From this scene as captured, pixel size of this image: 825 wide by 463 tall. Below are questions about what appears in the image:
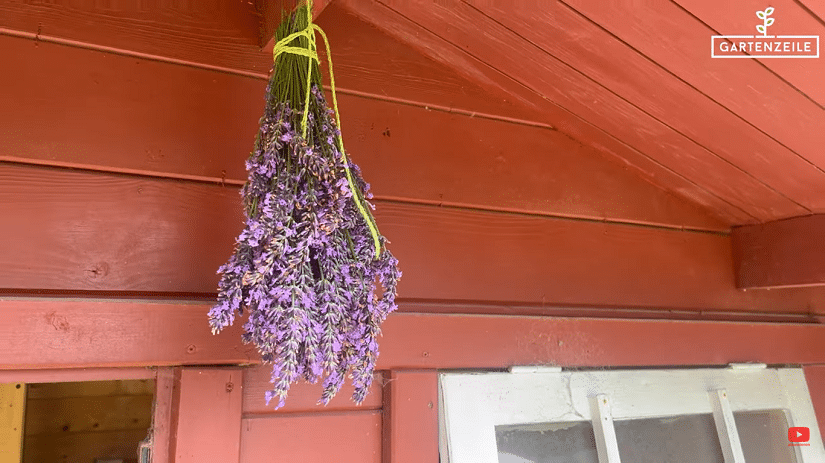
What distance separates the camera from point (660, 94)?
1.34m

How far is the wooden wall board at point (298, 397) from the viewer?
49.0 inches

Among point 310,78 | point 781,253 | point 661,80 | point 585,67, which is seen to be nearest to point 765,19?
point 661,80

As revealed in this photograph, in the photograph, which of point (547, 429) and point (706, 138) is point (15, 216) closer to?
point (547, 429)

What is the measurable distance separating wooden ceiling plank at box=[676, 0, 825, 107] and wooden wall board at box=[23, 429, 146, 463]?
112 inches

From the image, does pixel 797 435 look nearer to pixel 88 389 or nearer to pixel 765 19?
pixel 765 19

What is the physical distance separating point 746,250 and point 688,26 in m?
1.08

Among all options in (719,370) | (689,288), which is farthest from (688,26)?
(719,370)

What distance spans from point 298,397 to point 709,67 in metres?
1.11

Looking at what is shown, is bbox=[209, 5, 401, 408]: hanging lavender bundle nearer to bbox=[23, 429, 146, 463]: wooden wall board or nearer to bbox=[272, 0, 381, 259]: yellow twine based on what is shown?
bbox=[272, 0, 381, 259]: yellow twine

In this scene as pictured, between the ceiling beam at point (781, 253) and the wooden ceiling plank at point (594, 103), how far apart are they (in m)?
0.05

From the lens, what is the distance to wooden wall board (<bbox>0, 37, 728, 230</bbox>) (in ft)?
3.77

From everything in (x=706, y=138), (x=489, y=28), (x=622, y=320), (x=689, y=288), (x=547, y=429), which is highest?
(x=489, y=28)

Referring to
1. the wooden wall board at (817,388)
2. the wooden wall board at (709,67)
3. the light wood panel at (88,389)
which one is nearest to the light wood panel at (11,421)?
the light wood panel at (88,389)

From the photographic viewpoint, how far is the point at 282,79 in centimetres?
101
